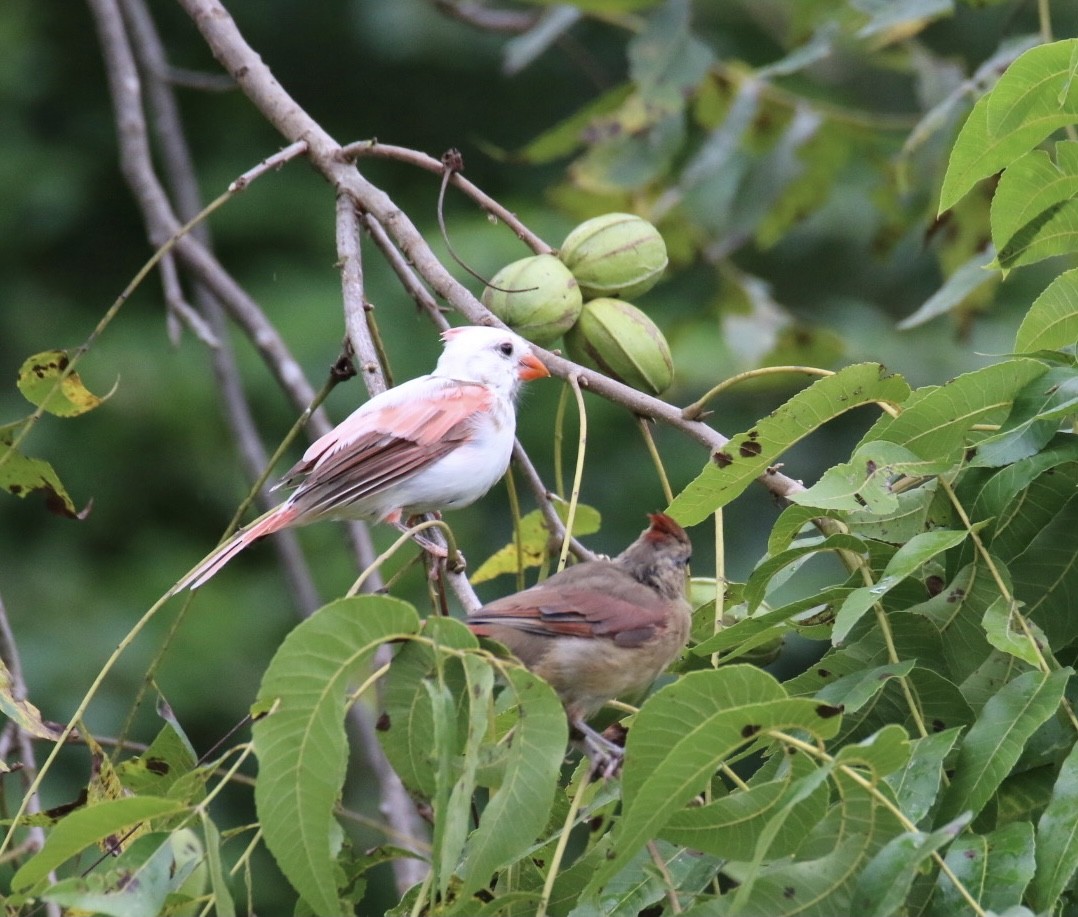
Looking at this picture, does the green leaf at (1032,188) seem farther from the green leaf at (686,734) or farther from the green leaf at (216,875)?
the green leaf at (216,875)

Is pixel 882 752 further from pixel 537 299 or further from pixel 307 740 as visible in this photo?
pixel 537 299

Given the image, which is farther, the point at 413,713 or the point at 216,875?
the point at 413,713

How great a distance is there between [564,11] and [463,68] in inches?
170

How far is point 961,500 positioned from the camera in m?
2.29

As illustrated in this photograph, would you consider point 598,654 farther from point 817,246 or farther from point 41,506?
point 817,246

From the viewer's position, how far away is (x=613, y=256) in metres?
3.16

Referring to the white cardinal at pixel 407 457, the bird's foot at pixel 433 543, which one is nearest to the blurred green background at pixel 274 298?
the white cardinal at pixel 407 457

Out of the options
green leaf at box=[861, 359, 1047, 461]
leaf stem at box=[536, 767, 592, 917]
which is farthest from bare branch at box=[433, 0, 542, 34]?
leaf stem at box=[536, 767, 592, 917]

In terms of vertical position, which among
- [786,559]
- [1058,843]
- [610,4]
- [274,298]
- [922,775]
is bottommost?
[274,298]

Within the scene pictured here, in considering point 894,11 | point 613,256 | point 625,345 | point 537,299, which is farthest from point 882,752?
point 894,11

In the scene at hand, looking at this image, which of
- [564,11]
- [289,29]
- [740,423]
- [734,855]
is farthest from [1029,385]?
[289,29]

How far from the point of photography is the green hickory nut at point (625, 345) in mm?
2979

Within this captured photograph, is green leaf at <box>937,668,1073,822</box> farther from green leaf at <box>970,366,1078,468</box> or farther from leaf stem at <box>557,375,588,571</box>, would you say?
leaf stem at <box>557,375,588,571</box>

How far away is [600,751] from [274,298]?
5.92m
